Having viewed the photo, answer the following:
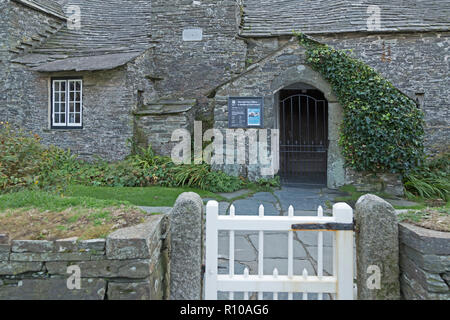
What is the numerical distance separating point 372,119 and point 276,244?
4.32 metres

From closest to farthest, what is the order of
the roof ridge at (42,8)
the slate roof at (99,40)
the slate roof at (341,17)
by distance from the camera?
1. the slate roof at (99,40)
2. the slate roof at (341,17)
3. the roof ridge at (42,8)

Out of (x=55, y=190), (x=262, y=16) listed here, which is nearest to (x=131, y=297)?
(x=55, y=190)

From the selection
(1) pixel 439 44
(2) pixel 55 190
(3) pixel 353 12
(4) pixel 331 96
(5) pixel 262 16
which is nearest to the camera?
(2) pixel 55 190

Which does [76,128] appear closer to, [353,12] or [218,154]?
[218,154]

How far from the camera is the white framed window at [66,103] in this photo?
9914mm

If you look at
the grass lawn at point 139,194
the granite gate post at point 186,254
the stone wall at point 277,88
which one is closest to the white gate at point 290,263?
the granite gate post at point 186,254

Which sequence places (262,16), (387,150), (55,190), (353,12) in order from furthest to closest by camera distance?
(262,16) < (353,12) < (387,150) < (55,190)

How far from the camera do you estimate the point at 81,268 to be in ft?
7.25

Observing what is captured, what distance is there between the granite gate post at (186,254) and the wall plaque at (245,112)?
17.1ft

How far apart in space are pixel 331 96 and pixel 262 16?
5413mm

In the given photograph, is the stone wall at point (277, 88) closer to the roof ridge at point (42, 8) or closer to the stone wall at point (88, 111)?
the stone wall at point (88, 111)

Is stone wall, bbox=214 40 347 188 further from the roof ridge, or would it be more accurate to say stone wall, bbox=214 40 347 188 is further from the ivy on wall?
the roof ridge

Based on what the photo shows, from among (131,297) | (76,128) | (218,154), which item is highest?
(76,128)

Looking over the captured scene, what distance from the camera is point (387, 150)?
6691 mm
